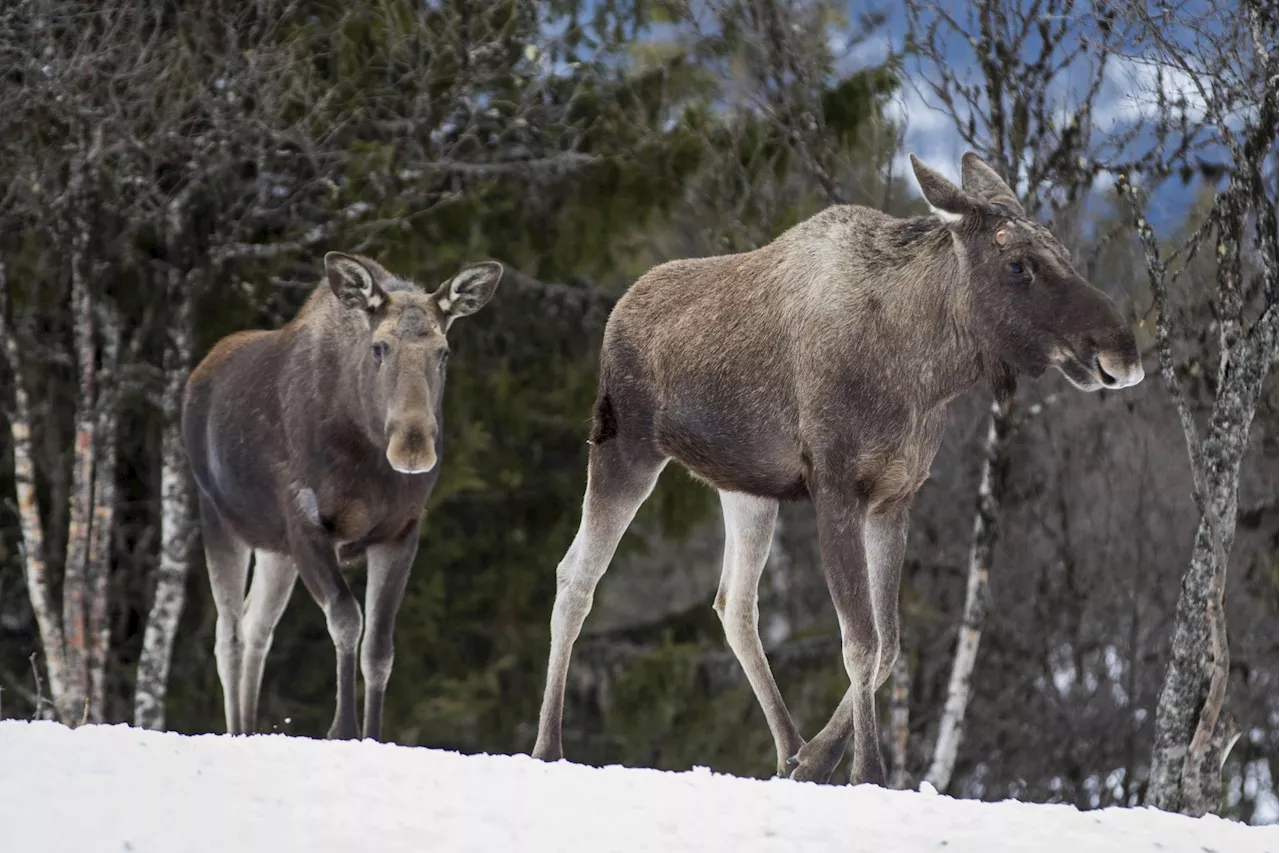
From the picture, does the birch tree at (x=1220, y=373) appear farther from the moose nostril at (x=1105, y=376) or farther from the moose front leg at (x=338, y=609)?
the moose front leg at (x=338, y=609)

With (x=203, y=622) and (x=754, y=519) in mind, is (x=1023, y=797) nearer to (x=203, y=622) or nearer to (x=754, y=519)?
(x=203, y=622)

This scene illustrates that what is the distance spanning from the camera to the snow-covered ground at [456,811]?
16.0 feet

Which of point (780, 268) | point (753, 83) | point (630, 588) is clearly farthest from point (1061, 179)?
point (630, 588)

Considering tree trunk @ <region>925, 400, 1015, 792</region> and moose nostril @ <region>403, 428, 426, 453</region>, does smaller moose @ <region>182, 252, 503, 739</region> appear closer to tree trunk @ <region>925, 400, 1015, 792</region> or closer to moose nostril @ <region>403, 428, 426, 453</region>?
moose nostril @ <region>403, 428, 426, 453</region>

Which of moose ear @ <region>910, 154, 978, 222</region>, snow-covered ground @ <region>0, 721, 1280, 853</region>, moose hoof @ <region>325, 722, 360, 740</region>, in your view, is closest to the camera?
snow-covered ground @ <region>0, 721, 1280, 853</region>

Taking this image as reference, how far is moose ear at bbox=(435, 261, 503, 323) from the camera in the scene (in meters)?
8.55

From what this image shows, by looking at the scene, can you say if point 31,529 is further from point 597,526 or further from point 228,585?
point 597,526

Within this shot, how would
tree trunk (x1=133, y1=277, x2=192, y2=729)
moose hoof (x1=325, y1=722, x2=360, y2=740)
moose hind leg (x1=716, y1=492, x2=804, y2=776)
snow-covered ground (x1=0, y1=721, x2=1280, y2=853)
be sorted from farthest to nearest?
1. tree trunk (x1=133, y1=277, x2=192, y2=729)
2. moose hoof (x1=325, y1=722, x2=360, y2=740)
3. moose hind leg (x1=716, y1=492, x2=804, y2=776)
4. snow-covered ground (x1=0, y1=721, x2=1280, y2=853)

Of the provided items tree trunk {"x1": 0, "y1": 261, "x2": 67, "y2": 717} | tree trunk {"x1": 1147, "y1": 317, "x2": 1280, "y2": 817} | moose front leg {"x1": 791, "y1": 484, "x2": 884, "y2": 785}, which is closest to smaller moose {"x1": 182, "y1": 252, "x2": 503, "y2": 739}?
moose front leg {"x1": 791, "y1": 484, "x2": 884, "y2": 785}

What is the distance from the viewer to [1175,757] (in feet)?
25.5

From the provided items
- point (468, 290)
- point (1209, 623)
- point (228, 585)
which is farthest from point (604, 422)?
point (228, 585)

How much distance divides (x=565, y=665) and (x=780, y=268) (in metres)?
1.95

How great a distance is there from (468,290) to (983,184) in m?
2.89

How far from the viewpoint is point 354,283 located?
855cm
